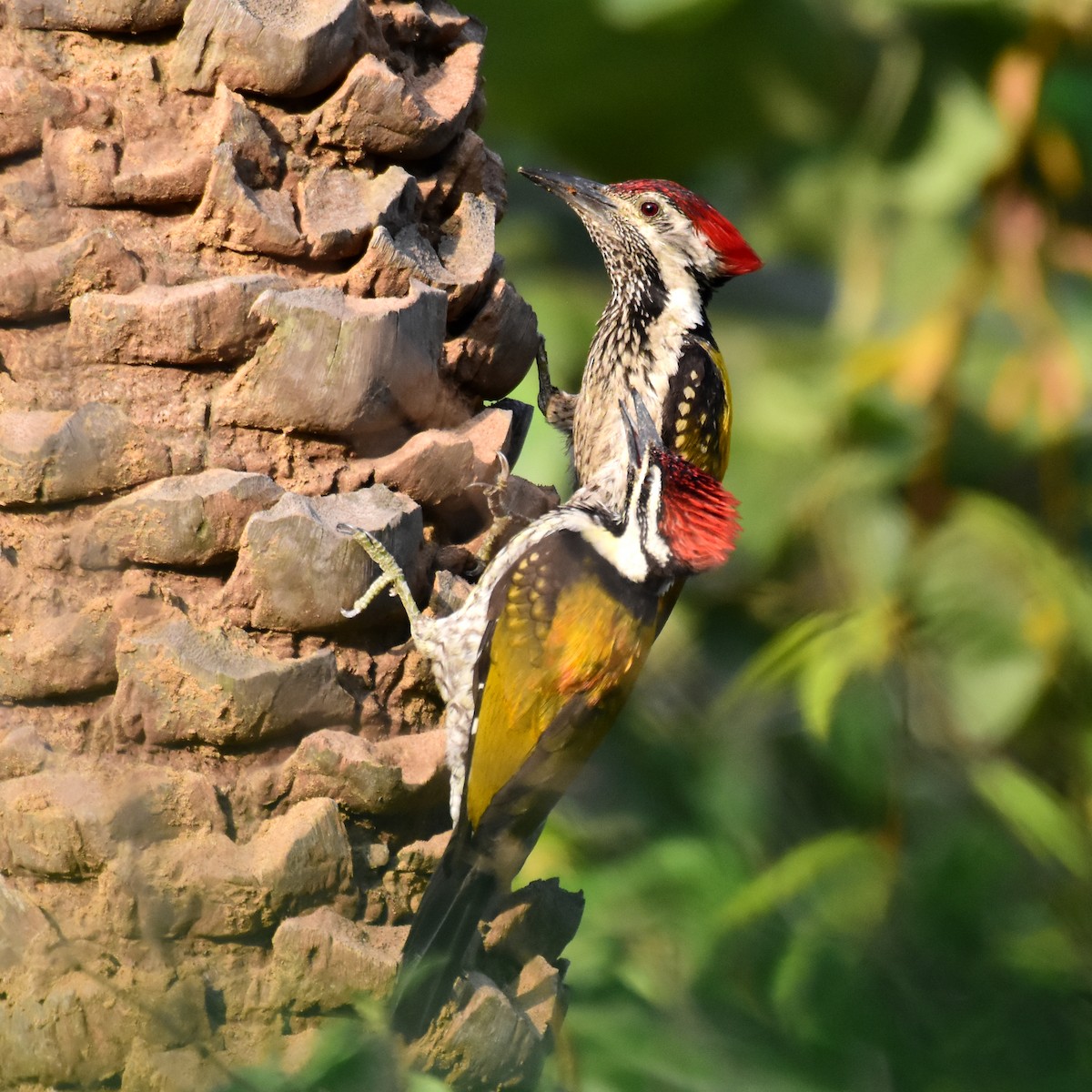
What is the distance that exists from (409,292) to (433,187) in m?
0.27

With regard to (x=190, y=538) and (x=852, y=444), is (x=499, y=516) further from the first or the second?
(x=852, y=444)

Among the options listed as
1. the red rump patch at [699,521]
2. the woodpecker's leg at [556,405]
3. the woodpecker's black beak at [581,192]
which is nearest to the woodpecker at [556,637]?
the red rump patch at [699,521]

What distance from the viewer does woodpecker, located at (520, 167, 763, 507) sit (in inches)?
135

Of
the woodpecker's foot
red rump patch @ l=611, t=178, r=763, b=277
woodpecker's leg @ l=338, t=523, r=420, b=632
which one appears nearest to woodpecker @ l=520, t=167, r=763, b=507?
red rump patch @ l=611, t=178, r=763, b=277

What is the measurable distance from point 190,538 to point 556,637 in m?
0.99

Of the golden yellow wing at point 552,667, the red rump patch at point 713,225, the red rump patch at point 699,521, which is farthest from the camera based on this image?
the red rump patch at point 713,225

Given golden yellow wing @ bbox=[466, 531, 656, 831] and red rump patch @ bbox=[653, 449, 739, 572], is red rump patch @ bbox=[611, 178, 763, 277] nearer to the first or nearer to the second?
red rump patch @ bbox=[653, 449, 739, 572]

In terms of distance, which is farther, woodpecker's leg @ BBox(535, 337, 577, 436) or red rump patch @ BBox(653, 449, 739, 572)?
woodpecker's leg @ BBox(535, 337, 577, 436)

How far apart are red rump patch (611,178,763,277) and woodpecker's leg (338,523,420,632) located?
1831 mm

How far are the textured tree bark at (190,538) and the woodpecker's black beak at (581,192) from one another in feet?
5.31

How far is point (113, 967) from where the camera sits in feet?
6.15

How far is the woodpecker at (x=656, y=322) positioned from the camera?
3434 millimetres

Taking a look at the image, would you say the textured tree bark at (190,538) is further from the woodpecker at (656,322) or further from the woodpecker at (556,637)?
the woodpecker at (656,322)

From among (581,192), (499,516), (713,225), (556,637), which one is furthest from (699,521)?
(581,192)
